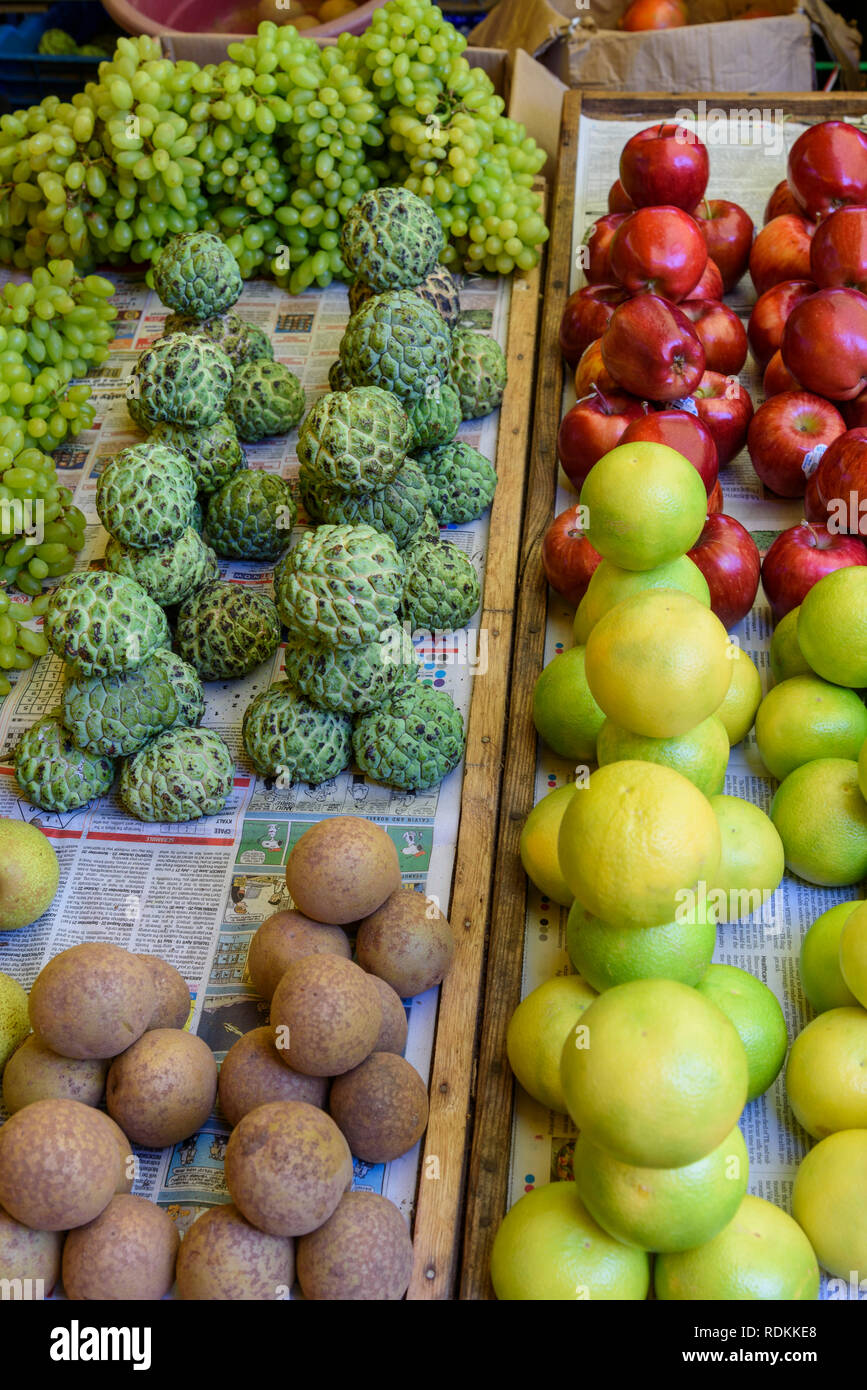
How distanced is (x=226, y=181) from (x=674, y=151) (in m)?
0.97

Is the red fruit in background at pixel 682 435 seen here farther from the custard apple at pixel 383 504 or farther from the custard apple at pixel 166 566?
the custard apple at pixel 166 566

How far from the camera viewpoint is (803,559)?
1781 mm

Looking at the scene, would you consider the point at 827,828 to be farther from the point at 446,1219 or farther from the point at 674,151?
the point at 674,151

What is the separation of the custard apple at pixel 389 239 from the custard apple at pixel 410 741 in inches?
30.0

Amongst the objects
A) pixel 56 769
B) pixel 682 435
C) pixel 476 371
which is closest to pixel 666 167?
pixel 476 371

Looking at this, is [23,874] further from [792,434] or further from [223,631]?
[792,434]

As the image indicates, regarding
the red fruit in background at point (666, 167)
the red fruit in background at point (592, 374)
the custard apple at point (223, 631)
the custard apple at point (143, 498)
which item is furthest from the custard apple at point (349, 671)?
the red fruit in background at point (666, 167)

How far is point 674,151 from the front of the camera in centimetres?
229

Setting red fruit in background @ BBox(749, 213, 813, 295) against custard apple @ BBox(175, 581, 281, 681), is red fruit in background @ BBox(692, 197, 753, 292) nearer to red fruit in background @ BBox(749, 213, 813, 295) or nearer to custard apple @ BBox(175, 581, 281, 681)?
red fruit in background @ BBox(749, 213, 813, 295)

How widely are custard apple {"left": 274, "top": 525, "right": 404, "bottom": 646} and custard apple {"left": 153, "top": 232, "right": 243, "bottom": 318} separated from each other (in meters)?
0.73

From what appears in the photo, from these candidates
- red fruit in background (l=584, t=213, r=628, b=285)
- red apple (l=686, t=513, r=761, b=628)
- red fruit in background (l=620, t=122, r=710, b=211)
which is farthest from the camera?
red fruit in background (l=584, t=213, r=628, b=285)

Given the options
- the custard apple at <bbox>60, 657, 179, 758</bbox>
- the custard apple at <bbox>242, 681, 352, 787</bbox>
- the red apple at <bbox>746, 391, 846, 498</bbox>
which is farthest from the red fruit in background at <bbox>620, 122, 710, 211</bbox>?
the custard apple at <bbox>60, 657, 179, 758</bbox>

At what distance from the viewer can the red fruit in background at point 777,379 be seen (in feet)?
7.03

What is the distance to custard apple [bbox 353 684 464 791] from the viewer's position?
67.7 inches
